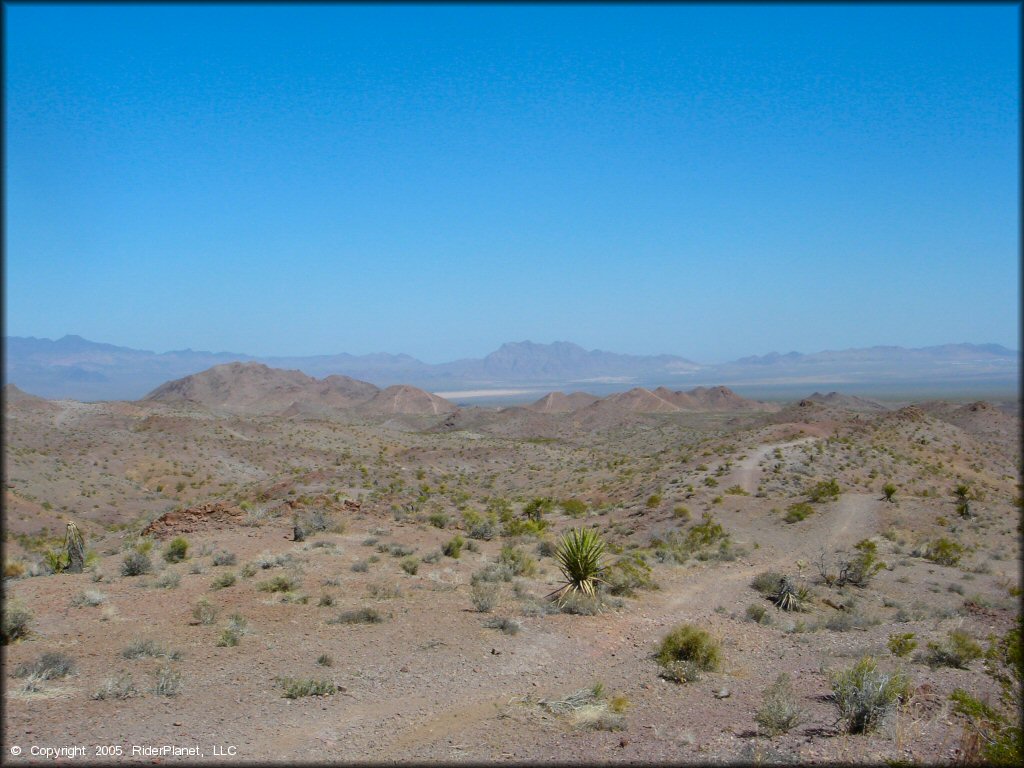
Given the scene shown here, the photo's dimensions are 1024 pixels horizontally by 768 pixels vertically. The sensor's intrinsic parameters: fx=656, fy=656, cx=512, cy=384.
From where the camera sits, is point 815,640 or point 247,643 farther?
point 815,640

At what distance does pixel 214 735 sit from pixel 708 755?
5980 millimetres

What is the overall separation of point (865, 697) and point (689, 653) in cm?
329

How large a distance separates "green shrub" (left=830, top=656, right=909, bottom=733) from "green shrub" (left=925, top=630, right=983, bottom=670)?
2839mm

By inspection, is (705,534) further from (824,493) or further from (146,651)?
(146,651)

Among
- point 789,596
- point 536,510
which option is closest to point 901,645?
point 789,596

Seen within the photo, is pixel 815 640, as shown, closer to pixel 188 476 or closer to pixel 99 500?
pixel 99 500

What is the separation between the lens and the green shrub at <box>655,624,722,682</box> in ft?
36.3

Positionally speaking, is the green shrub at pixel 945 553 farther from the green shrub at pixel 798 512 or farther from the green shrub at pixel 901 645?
the green shrub at pixel 901 645

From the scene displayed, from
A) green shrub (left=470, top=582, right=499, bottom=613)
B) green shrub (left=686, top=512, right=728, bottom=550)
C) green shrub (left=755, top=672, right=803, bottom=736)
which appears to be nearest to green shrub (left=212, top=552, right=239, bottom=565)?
green shrub (left=470, top=582, right=499, bottom=613)

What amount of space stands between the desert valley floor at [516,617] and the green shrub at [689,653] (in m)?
0.23

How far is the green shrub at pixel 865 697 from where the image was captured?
8562mm

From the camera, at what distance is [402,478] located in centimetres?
4538

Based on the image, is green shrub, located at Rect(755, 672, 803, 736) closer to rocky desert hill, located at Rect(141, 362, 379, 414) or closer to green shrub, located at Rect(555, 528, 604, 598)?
green shrub, located at Rect(555, 528, 604, 598)

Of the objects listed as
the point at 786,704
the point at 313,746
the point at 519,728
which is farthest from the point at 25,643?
the point at 786,704
